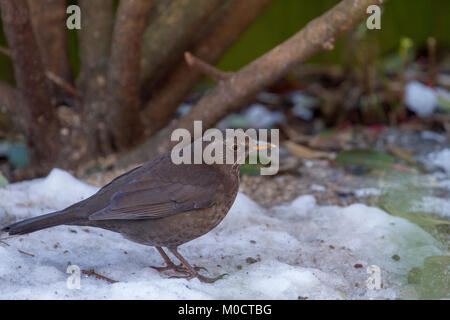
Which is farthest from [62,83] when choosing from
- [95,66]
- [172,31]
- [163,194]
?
[163,194]

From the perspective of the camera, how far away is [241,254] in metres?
3.29

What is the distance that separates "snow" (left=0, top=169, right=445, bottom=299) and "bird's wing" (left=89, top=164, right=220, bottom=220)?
30cm

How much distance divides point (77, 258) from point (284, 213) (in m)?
1.43

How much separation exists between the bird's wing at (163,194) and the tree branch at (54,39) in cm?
193

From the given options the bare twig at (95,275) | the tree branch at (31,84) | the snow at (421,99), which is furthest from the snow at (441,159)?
the tree branch at (31,84)

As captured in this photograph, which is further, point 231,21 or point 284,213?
point 231,21

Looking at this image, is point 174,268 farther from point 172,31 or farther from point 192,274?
point 172,31

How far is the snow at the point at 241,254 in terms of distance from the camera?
2.68m

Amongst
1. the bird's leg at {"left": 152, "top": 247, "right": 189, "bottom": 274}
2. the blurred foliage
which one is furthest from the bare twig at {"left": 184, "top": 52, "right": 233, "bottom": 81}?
the blurred foliage

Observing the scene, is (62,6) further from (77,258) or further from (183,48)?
(77,258)

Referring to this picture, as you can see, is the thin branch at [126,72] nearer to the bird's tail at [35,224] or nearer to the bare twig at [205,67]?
the bare twig at [205,67]

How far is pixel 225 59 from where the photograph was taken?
6719 millimetres

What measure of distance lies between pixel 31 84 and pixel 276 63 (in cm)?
164
